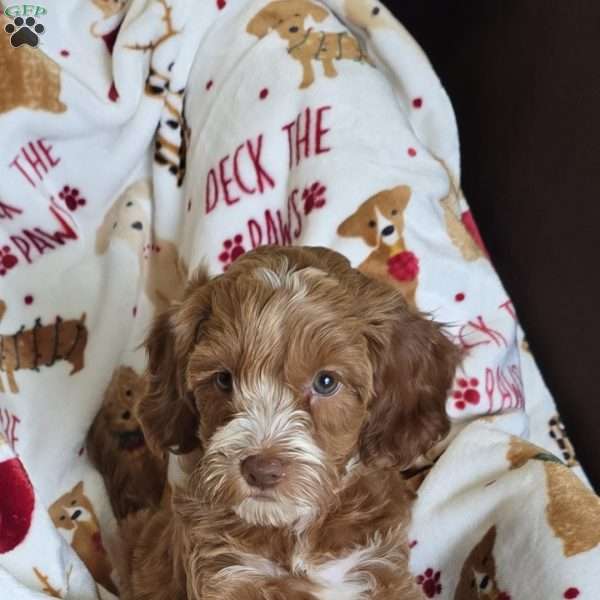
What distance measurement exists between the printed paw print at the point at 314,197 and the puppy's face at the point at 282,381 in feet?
2.26

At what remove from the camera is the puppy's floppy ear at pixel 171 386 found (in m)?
2.08

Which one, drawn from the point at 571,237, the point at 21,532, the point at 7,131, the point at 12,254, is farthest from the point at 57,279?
the point at 571,237

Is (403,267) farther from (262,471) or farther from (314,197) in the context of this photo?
(262,471)

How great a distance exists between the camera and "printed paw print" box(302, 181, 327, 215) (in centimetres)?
280

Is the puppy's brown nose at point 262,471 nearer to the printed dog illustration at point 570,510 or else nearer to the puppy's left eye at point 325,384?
the puppy's left eye at point 325,384

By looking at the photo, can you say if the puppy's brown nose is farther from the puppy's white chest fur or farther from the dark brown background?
the dark brown background

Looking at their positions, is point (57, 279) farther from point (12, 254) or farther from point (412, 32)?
point (412, 32)

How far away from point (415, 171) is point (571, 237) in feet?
1.70

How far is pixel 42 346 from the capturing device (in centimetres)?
291

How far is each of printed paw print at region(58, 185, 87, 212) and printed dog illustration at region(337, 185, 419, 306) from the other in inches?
35.9

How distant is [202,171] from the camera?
9.88ft

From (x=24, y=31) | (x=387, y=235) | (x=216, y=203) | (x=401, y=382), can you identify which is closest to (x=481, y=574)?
(x=401, y=382)

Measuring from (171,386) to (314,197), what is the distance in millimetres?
900

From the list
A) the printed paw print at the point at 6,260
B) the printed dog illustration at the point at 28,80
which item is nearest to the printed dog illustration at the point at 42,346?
the printed paw print at the point at 6,260
